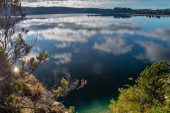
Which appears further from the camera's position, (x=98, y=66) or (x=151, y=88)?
(x=98, y=66)

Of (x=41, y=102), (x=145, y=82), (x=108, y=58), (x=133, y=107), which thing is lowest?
(x=108, y=58)

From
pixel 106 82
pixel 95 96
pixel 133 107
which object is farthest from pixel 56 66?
pixel 133 107

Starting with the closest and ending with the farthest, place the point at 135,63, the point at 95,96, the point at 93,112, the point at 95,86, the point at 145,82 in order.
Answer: the point at 145,82 → the point at 93,112 → the point at 95,96 → the point at 95,86 → the point at 135,63

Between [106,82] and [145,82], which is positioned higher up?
[145,82]

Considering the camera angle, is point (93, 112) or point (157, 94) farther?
point (93, 112)

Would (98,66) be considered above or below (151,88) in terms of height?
below

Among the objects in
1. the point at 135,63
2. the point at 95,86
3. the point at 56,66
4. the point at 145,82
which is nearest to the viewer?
the point at 145,82

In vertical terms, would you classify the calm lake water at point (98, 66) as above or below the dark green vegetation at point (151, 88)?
below

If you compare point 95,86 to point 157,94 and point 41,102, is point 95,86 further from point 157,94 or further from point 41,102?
point 41,102

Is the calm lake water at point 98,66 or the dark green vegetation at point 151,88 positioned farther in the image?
the calm lake water at point 98,66

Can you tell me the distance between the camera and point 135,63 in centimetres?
14875

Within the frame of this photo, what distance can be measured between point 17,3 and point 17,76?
4.90 m

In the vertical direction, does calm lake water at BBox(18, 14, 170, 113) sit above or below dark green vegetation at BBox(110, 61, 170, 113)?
below

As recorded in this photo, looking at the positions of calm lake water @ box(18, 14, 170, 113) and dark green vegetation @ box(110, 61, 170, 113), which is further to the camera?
calm lake water @ box(18, 14, 170, 113)
